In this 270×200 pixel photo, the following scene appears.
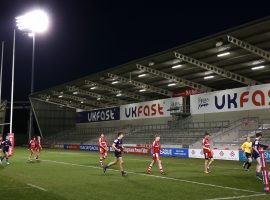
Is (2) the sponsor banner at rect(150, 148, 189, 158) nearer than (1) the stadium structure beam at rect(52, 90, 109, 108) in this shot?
Yes

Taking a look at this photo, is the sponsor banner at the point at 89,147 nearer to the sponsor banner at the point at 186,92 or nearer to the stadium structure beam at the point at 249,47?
the sponsor banner at the point at 186,92

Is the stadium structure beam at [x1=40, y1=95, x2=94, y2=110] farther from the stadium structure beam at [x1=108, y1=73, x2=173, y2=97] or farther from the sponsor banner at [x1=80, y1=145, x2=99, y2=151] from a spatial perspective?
the stadium structure beam at [x1=108, y1=73, x2=173, y2=97]

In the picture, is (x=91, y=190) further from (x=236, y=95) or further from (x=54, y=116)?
(x=54, y=116)

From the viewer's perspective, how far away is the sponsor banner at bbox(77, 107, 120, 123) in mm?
64562

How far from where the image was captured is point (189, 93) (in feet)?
160

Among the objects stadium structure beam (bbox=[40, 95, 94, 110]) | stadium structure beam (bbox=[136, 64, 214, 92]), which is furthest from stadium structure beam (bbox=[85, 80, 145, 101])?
stadium structure beam (bbox=[40, 95, 94, 110])

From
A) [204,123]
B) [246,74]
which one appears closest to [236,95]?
[246,74]

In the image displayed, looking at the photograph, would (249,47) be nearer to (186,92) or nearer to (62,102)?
(186,92)

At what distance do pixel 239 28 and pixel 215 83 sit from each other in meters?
18.1

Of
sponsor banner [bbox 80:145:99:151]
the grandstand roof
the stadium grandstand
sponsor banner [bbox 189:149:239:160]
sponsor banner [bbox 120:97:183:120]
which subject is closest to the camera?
the grandstand roof

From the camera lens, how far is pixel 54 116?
78.6 meters

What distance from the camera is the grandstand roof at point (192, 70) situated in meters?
31.0

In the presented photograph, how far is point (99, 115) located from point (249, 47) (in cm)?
4185

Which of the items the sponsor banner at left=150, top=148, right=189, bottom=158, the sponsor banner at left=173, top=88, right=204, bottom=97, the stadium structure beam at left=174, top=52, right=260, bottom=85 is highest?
the stadium structure beam at left=174, top=52, right=260, bottom=85
